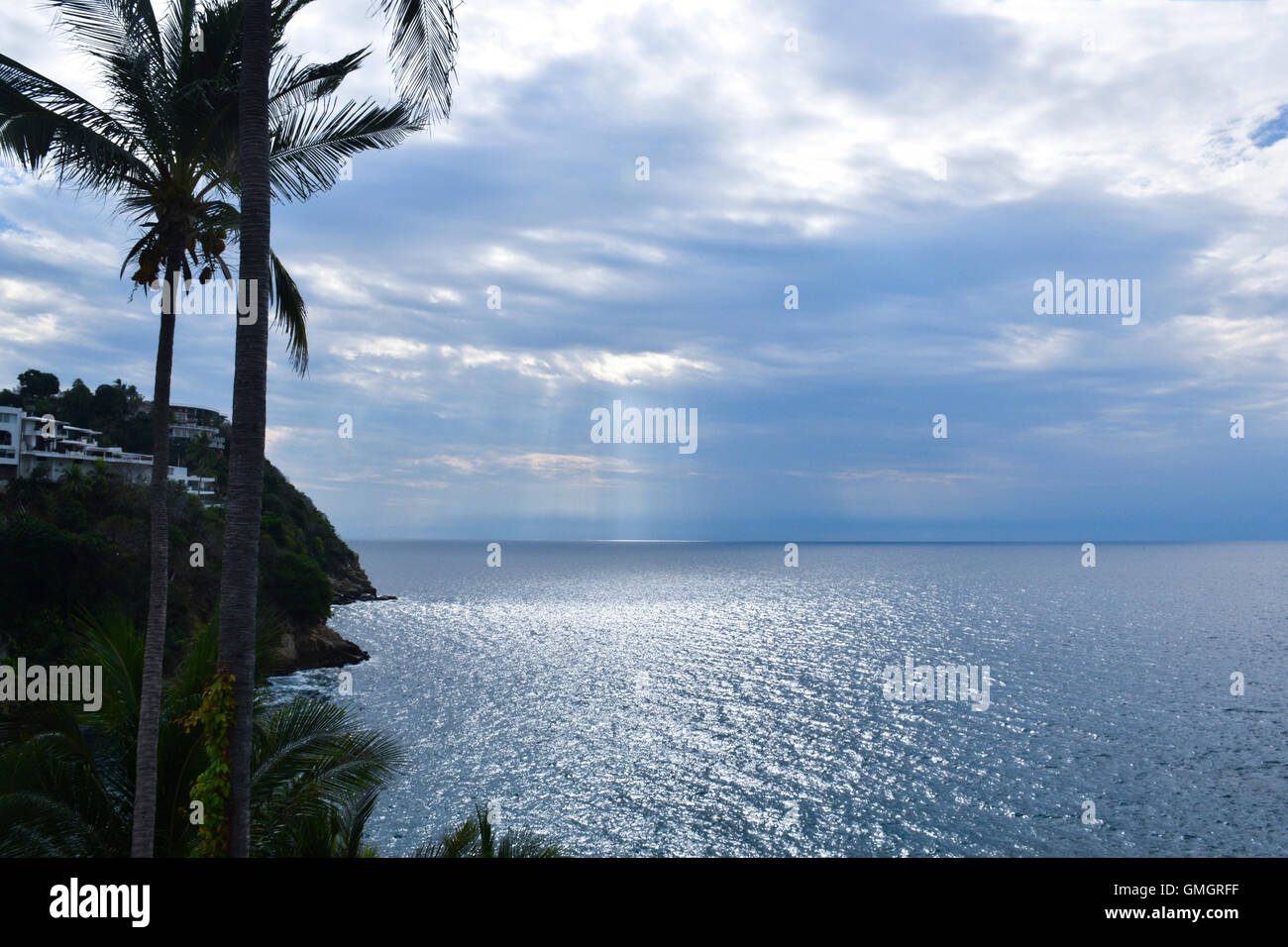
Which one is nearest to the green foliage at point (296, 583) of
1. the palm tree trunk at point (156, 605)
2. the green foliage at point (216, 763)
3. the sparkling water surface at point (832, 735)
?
the sparkling water surface at point (832, 735)

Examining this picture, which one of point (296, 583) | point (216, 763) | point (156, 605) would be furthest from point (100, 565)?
point (216, 763)

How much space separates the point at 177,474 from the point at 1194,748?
83.4 m

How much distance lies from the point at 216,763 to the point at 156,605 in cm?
512

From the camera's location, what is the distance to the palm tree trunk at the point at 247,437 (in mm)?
8039

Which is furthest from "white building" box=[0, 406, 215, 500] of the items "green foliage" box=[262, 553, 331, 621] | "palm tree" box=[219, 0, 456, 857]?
"palm tree" box=[219, 0, 456, 857]

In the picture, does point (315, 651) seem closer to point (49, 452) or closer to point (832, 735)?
point (49, 452)

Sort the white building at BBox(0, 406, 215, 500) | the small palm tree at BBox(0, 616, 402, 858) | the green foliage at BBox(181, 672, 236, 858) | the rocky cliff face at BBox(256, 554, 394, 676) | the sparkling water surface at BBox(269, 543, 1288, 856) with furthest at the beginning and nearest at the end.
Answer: the rocky cliff face at BBox(256, 554, 394, 676), the white building at BBox(0, 406, 215, 500), the sparkling water surface at BBox(269, 543, 1288, 856), the small palm tree at BBox(0, 616, 402, 858), the green foliage at BBox(181, 672, 236, 858)

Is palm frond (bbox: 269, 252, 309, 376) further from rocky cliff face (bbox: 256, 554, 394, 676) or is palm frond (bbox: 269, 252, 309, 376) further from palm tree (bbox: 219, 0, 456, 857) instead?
rocky cliff face (bbox: 256, 554, 394, 676)

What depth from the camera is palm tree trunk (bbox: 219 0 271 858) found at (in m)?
8.04

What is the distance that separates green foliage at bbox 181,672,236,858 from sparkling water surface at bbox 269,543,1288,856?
66.1 feet

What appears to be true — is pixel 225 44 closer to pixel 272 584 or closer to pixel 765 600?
pixel 272 584

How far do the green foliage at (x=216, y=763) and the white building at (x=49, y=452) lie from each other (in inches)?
2213

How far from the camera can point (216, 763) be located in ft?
25.9
